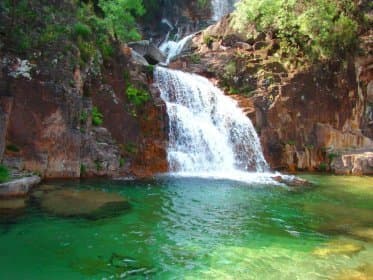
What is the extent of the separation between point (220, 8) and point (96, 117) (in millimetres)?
23144

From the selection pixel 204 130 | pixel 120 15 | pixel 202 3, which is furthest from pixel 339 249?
pixel 202 3

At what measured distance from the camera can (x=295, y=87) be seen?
23.3 m

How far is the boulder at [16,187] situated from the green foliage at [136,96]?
6.95 m

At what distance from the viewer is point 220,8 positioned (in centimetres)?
3638

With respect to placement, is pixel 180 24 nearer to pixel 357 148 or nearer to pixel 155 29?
pixel 155 29

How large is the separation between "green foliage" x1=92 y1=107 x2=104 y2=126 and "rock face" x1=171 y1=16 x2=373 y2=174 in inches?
317

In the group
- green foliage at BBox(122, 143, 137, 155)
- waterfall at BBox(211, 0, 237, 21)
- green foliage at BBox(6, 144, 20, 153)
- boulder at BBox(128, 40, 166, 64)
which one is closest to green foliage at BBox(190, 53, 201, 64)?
boulder at BBox(128, 40, 166, 64)

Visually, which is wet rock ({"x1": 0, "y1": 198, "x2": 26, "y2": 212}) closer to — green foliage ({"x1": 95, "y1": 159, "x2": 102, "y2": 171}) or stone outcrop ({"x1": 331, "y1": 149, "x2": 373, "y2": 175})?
green foliage ({"x1": 95, "y1": 159, "x2": 102, "y2": 171})

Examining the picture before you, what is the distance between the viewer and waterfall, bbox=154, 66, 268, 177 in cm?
1856

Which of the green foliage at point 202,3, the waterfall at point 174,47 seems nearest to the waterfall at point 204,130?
the waterfall at point 174,47

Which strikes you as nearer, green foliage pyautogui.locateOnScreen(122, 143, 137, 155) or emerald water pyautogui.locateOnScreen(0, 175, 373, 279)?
emerald water pyautogui.locateOnScreen(0, 175, 373, 279)

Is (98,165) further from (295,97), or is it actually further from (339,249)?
(295,97)

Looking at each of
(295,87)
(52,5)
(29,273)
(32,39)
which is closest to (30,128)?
(32,39)

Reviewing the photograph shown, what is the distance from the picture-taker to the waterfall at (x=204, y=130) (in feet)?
60.9
